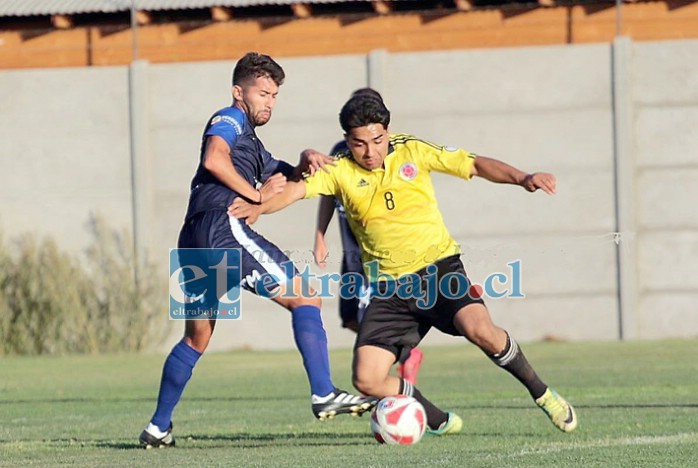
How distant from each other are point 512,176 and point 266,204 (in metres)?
1.32

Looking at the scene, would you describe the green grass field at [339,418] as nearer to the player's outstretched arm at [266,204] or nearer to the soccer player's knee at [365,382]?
the soccer player's knee at [365,382]

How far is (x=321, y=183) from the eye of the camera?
324 inches

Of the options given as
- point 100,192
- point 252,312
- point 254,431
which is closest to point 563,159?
point 252,312

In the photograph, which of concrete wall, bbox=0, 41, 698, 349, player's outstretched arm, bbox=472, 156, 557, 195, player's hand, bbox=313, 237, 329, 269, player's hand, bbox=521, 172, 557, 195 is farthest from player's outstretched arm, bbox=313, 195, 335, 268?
concrete wall, bbox=0, 41, 698, 349

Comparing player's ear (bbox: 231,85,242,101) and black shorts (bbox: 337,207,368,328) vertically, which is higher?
player's ear (bbox: 231,85,242,101)

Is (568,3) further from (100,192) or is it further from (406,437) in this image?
(406,437)

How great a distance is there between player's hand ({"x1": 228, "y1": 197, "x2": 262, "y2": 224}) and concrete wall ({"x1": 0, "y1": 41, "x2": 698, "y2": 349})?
11064 mm

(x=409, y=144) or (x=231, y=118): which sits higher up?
(x=231, y=118)

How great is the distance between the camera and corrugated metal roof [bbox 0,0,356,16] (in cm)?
2138

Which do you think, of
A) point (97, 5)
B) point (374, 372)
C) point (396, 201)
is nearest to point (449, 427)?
point (374, 372)

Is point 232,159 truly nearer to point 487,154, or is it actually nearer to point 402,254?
point 402,254

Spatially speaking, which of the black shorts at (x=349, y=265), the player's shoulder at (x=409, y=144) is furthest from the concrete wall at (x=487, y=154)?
the player's shoulder at (x=409, y=144)

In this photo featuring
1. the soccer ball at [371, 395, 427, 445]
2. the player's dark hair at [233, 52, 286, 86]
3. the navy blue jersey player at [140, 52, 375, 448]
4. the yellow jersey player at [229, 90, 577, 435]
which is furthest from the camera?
the player's dark hair at [233, 52, 286, 86]

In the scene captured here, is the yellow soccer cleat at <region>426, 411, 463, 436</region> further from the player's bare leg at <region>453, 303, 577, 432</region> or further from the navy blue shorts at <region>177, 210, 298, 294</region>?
the navy blue shorts at <region>177, 210, 298, 294</region>
